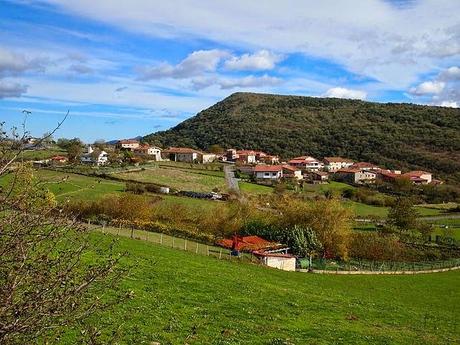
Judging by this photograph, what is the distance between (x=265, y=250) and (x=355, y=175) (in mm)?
96749

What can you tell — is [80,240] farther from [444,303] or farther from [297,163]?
[297,163]

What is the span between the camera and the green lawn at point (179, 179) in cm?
9338

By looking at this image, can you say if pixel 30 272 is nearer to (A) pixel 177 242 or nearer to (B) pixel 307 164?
(A) pixel 177 242

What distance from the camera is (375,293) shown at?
3891cm

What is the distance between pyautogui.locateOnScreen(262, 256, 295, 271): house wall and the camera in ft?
151

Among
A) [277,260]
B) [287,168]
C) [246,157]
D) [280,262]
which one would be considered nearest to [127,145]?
[246,157]

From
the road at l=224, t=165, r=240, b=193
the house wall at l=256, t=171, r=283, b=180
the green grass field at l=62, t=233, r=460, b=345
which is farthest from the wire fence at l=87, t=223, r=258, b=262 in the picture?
the house wall at l=256, t=171, r=283, b=180

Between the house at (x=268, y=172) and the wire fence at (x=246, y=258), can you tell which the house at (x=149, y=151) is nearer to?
the house at (x=268, y=172)

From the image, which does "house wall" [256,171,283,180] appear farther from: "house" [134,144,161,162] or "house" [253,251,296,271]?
"house" [253,251,296,271]

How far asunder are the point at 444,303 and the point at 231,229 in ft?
96.2

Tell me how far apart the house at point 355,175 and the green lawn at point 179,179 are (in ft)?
150

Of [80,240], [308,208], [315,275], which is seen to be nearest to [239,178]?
[308,208]

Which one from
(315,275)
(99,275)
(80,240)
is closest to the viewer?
(99,275)

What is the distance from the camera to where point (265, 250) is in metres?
51.8
